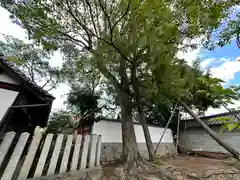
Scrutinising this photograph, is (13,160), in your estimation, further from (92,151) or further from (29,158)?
(92,151)

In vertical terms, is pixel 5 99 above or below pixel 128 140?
above

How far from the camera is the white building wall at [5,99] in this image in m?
3.36

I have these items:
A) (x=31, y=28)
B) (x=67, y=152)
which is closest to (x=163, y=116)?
(x=67, y=152)

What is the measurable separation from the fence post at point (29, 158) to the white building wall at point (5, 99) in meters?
1.67

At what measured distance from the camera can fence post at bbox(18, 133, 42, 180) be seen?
211 cm

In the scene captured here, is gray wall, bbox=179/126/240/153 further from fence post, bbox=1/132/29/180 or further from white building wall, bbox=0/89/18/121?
white building wall, bbox=0/89/18/121

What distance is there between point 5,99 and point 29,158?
1993 mm

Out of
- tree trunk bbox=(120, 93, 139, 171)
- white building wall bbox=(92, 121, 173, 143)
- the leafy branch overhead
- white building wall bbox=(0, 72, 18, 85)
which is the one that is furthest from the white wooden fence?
the leafy branch overhead

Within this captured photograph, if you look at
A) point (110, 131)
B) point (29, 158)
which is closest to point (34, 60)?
point (110, 131)

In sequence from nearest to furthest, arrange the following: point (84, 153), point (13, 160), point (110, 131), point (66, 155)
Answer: point (13, 160)
point (66, 155)
point (84, 153)
point (110, 131)

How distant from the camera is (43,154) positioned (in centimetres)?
236

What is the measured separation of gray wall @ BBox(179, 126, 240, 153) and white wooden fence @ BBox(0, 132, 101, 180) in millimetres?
7088

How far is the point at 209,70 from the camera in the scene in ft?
20.4

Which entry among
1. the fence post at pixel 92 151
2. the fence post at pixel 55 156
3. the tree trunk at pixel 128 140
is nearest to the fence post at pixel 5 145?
the fence post at pixel 55 156
